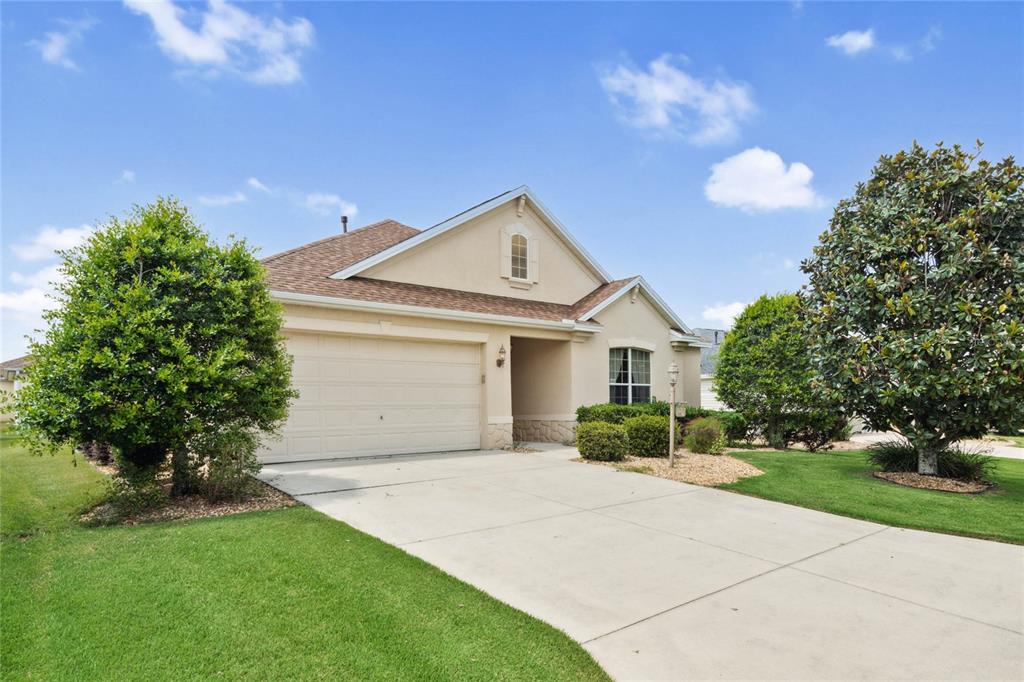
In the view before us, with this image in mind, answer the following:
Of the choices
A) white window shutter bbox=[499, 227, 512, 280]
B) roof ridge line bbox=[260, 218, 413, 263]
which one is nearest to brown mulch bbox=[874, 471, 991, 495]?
white window shutter bbox=[499, 227, 512, 280]

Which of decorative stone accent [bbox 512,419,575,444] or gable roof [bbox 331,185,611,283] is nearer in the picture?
gable roof [bbox 331,185,611,283]

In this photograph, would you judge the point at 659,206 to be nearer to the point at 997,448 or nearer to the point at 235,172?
the point at 235,172

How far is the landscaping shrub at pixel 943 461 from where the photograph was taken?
928 centimetres

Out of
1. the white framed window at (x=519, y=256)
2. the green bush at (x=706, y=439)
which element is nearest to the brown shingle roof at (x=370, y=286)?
the white framed window at (x=519, y=256)

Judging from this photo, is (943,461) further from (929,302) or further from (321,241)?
(321,241)

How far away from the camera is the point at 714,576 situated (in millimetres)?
4621

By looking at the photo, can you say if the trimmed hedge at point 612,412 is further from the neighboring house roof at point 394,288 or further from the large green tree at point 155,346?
the large green tree at point 155,346

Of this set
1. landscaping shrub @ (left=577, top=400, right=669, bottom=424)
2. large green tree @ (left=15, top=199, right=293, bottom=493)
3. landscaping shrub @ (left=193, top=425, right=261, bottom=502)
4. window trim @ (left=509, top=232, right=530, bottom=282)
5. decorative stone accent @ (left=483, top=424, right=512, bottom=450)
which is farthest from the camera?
window trim @ (left=509, top=232, right=530, bottom=282)

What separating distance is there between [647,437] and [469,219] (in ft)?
22.9

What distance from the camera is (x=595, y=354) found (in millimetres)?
15039

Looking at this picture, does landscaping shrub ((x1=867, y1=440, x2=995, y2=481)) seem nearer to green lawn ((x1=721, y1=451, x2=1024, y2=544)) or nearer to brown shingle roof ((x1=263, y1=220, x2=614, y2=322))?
green lawn ((x1=721, y1=451, x2=1024, y2=544))

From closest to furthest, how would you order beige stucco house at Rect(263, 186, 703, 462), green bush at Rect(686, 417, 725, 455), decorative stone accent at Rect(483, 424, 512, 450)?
beige stucco house at Rect(263, 186, 703, 462), green bush at Rect(686, 417, 725, 455), decorative stone accent at Rect(483, 424, 512, 450)

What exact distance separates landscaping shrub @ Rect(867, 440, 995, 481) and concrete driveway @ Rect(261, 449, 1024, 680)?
4.13m

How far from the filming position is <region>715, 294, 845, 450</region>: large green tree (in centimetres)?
1377
